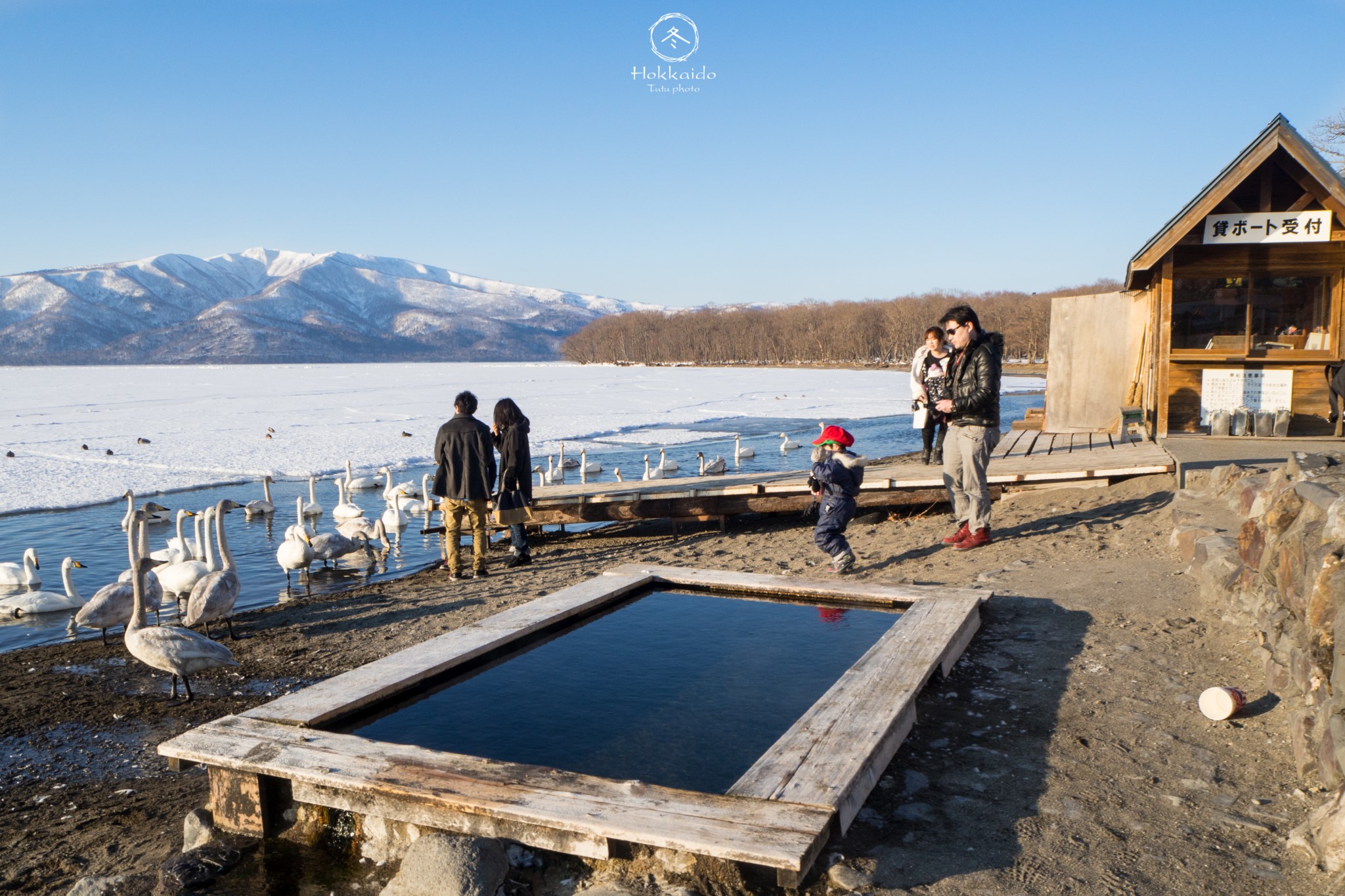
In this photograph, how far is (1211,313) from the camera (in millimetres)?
12000

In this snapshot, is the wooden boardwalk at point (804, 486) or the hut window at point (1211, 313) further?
the hut window at point (1211, 313)

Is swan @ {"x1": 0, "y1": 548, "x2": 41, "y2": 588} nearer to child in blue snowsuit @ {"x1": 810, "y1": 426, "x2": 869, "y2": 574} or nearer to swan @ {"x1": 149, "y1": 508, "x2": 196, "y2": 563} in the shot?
swan @ {"x1": 149, "y1": 508, "x2": 196, "y2": 563}

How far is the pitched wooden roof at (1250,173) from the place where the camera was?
9812 mm

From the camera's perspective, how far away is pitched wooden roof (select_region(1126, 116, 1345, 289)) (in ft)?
32.2

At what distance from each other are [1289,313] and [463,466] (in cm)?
1045

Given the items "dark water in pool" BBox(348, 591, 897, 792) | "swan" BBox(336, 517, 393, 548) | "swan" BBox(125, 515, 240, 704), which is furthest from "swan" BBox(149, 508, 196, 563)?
"dark water in pool" BBox(348, 591, 897, 792)

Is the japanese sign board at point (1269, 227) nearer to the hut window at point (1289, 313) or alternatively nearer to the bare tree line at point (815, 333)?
the hut window at point (1289, 313)

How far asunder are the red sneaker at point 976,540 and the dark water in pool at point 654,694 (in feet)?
8.03

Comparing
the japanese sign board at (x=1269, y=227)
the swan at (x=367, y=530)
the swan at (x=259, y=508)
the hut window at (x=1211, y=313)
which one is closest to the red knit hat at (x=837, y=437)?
the japanese sign board at (x=1269, y=227)

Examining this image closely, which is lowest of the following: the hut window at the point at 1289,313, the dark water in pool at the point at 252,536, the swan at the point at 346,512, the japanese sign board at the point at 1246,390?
the dark water in pool at the point at 252,536

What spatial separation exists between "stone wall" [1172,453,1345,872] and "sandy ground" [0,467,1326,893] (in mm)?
129

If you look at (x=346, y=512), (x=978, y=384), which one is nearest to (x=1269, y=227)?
(x=978, y=384)

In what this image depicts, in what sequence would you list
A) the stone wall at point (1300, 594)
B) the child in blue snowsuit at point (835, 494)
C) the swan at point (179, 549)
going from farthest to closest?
the swan at point (179, 549) < the child in blue snowsuit at point (835, 494) < the stone wall at point (1300, 594)

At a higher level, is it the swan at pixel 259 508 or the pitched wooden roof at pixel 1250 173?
the pitched wooden roof at pixel 1250 173
